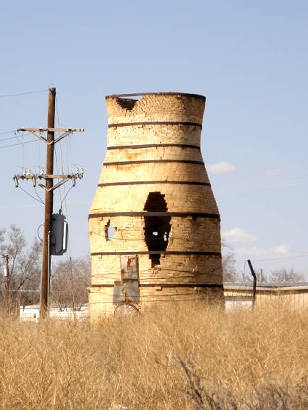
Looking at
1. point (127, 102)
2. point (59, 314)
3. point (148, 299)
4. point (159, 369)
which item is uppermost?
point (127, 102)

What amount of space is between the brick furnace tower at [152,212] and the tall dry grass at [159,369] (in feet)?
29.5

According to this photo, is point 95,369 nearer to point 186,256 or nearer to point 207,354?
point 207,354

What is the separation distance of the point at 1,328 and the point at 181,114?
1506cm

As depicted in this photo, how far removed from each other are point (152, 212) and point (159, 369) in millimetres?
15465

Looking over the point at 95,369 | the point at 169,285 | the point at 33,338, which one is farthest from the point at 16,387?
the point at 169,285

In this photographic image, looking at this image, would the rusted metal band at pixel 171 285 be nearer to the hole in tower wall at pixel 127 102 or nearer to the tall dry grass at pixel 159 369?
the hole in tower wall at pixel 127 102

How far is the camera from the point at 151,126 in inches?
1095

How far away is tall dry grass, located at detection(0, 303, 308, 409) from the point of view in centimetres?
988

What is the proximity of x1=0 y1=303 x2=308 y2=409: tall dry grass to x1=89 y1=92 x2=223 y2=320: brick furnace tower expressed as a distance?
29.5 feet

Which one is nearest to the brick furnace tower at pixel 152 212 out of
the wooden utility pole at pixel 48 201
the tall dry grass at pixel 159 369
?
the wooden utility pole at pixel 48 201

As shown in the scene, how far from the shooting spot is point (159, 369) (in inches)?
473

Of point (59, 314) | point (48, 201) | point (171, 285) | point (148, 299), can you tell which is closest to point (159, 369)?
point (59, 314)

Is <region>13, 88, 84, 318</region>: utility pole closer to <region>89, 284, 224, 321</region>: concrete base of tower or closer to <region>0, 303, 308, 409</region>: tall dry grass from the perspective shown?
<region>89, 284, 224, 321</region>: concrete base of tower

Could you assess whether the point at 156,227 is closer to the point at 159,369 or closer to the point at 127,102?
the point at 127,102
